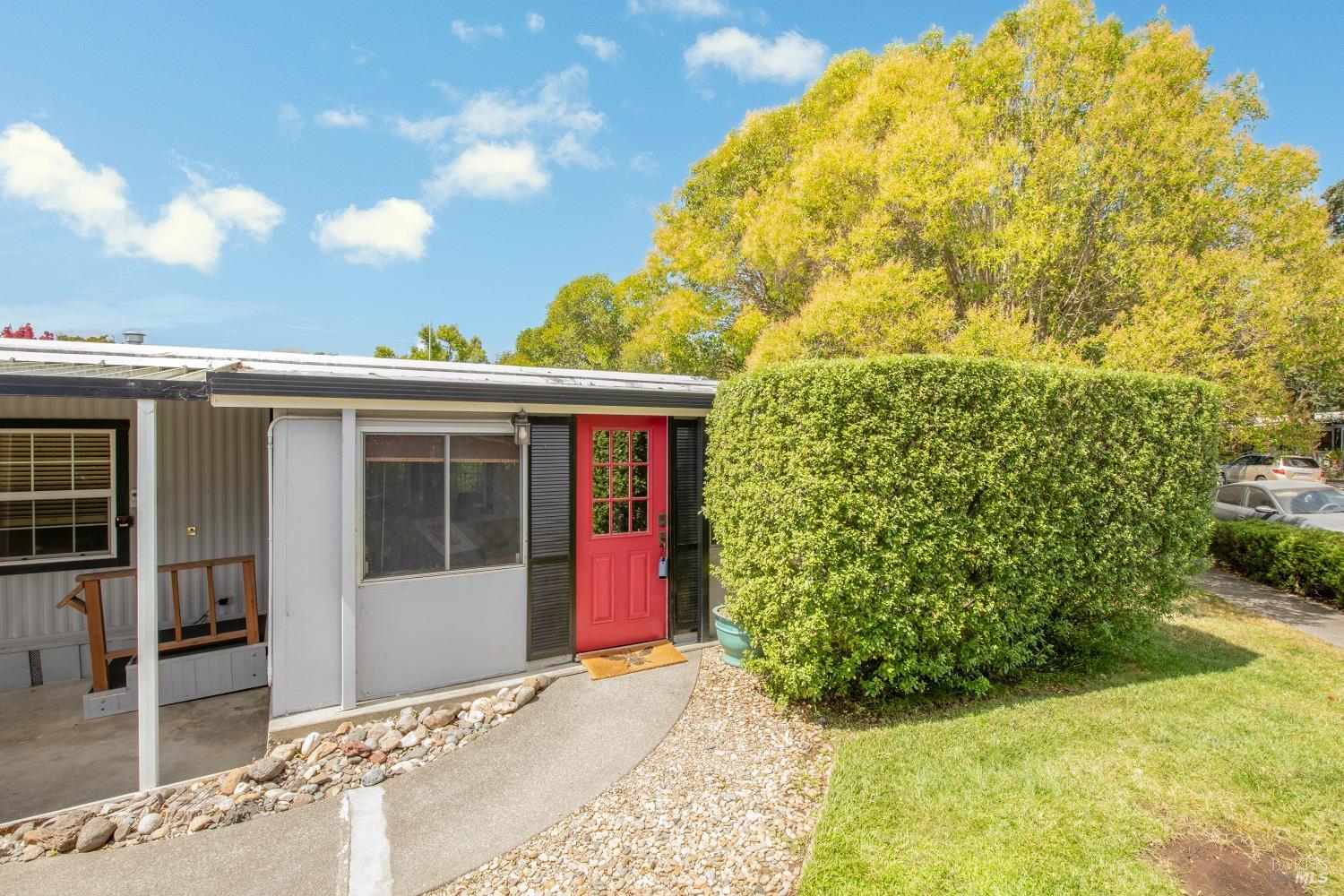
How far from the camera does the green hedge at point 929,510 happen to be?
4031 millimetres

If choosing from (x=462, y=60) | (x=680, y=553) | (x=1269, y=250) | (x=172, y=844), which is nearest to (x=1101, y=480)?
(x=680, y=553)

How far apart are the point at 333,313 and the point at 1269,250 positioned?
67.0 feet

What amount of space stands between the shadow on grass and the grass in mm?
30

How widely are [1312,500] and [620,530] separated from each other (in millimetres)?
12518

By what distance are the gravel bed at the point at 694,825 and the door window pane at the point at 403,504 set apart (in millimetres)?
2399

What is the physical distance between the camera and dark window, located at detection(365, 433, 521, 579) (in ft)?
14.8

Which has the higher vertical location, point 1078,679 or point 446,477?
point 446,477

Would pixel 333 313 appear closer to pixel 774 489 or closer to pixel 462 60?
pixel 462 60

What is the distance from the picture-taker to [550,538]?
516 centimetres

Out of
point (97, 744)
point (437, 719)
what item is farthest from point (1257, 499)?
point (97, 744)

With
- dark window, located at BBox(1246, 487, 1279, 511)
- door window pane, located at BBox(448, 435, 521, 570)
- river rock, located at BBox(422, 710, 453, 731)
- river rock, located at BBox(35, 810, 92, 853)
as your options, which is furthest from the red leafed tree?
dark window, located at BBox(1246, 487, 1279, 511)

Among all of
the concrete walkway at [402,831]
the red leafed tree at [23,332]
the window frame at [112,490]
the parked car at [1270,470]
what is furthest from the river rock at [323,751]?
the parked car at [1270,470]

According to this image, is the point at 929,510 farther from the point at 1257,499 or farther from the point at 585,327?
the point at 585,327

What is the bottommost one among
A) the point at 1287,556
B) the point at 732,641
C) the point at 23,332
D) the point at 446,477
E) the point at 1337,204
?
the point at 732,641
